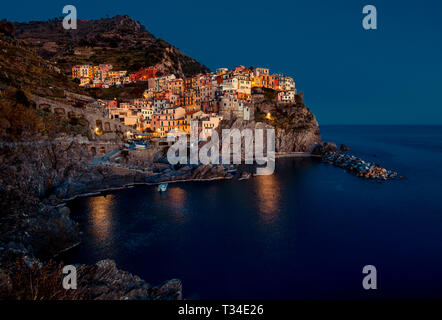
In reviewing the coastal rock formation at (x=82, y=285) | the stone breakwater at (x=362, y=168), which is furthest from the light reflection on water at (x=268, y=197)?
the coastal rock formation at (x=82, y=285)

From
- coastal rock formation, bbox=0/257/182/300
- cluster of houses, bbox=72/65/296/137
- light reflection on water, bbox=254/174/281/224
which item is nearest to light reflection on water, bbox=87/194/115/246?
coastal rock formation, bbox=0/257/182/300

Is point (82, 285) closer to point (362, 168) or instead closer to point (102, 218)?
point (102, 218)

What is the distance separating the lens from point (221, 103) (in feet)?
201

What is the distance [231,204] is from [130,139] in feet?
100

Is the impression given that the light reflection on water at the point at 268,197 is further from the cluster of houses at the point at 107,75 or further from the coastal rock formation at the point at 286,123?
the cluster of houses at the point at 107,75

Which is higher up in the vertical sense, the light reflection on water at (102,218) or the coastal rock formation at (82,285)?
the coastal rock formation at (82,285)

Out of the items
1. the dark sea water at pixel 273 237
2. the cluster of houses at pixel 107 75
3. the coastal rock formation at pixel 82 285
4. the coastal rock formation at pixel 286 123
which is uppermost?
the cluster of houses at pixel 107 75

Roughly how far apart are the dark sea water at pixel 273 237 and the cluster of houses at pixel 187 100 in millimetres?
22613

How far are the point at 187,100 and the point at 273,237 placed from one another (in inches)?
2127

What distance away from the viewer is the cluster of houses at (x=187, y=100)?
189ft

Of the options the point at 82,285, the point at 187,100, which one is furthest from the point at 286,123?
the point at 82,285
